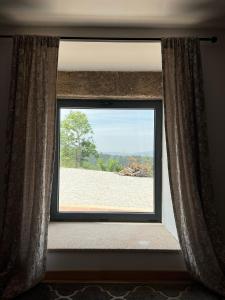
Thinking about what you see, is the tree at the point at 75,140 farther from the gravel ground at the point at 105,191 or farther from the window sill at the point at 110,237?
the window sill at the point at 110,237

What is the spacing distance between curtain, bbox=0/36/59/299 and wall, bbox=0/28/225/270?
0.21 m

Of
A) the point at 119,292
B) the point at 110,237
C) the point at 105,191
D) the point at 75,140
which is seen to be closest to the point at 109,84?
the point at 75,140

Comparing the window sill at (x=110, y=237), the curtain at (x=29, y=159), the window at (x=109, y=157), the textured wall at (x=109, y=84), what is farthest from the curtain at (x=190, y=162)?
the curtain at (x=29, y=159)

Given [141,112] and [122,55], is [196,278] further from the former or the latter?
[122,55]

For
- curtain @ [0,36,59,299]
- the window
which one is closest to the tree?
the window

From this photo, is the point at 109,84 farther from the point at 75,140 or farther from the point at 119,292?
the point at 119,292

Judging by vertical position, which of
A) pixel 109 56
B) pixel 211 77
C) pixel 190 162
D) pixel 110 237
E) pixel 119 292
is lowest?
pixel 119 292

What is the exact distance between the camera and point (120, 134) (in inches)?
114

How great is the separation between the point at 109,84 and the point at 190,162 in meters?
1.13

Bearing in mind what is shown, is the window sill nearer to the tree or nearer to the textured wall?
the tree

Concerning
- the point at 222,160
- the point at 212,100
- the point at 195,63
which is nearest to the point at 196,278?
the point at 222,160

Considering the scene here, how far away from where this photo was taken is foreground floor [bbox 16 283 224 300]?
1.92 meters

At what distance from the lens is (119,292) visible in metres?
1.99

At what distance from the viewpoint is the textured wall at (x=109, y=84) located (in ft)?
8.88
